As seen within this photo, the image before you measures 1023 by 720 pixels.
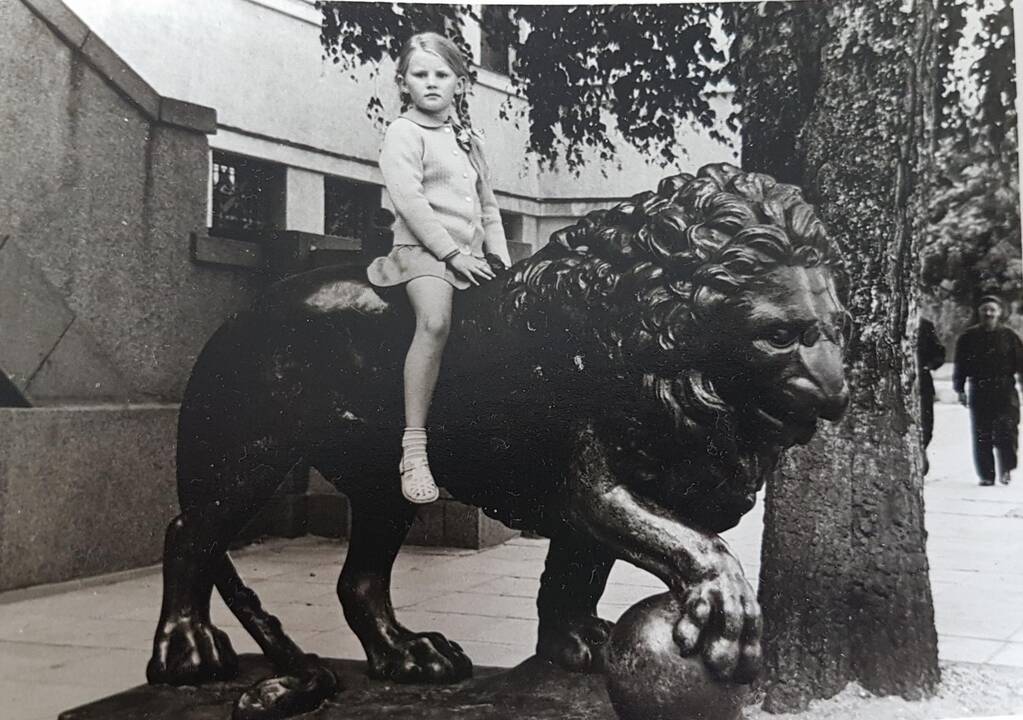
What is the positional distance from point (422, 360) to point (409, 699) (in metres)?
1.30

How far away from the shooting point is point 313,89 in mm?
4426

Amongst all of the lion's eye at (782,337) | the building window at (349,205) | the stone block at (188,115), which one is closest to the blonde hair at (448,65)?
the building window at (349,205)

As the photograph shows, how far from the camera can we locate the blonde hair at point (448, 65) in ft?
14.1

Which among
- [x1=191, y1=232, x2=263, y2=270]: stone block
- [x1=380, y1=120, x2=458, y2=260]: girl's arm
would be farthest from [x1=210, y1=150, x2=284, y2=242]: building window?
[x1=380, y1=120, x2=458, y2=260]: girl's arm

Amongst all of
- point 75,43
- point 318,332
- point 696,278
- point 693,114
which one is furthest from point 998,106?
point 75,43

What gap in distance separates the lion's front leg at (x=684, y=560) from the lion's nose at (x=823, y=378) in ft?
A: 2.18

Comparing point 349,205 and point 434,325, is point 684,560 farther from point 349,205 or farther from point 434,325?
point 349,205

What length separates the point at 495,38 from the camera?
4.40 metres

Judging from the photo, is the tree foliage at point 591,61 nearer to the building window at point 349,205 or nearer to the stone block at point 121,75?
the building window at point 349,205

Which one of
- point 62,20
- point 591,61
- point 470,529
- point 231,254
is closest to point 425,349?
point 470,529

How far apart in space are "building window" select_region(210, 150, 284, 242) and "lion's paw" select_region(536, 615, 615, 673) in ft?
6.47

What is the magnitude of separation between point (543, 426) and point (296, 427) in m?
0.98

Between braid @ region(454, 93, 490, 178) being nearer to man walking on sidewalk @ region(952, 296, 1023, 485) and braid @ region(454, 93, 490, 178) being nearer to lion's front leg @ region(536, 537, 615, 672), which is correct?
lion's front leg @ region(536, 537, 615, 672)

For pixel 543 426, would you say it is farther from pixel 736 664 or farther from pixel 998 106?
pixel 998 106
